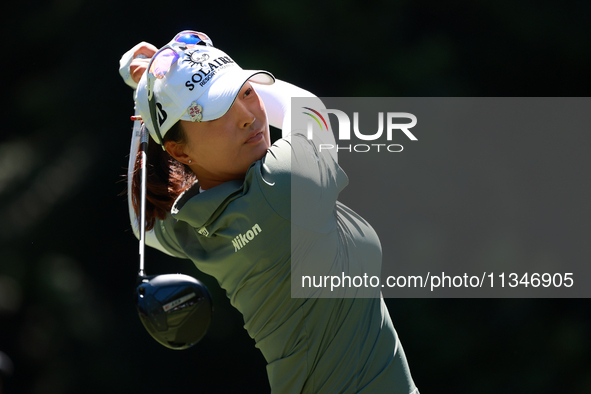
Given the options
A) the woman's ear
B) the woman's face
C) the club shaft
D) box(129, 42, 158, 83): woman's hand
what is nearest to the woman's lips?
the woman's face

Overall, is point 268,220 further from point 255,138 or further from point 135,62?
point 135,62

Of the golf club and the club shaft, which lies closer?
the golf club

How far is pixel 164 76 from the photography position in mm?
1262

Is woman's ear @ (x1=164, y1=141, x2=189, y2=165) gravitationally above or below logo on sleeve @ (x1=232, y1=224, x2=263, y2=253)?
above

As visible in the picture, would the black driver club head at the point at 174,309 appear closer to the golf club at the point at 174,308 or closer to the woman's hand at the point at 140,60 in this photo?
the golf club at the point at 174,308

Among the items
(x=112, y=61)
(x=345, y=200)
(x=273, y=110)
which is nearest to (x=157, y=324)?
(x=273, y=110)

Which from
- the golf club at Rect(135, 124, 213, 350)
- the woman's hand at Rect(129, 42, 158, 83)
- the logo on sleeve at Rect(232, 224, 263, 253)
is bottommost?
the golf club at Rect(135, 124, 213, 350)

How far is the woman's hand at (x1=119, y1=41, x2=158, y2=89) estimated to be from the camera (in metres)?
1.57

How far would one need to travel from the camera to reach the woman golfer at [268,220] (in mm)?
1240

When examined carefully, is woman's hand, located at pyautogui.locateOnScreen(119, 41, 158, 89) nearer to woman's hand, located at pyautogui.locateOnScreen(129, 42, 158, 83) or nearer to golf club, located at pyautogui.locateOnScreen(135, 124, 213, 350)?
woman's hand, located at pyautogui.locateOnScreen(129, 42, 158, 83)

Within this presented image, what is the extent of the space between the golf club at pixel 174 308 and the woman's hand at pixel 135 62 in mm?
561

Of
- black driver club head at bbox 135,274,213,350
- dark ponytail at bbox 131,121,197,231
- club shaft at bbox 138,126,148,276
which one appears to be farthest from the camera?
dark ponytail at bbox 131,121,197,231

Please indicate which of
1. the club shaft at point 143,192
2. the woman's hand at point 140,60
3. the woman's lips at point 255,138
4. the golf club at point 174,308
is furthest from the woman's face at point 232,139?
the woman's hand at point 140,60

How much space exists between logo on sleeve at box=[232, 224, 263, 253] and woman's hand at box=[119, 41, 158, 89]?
1.76ft
